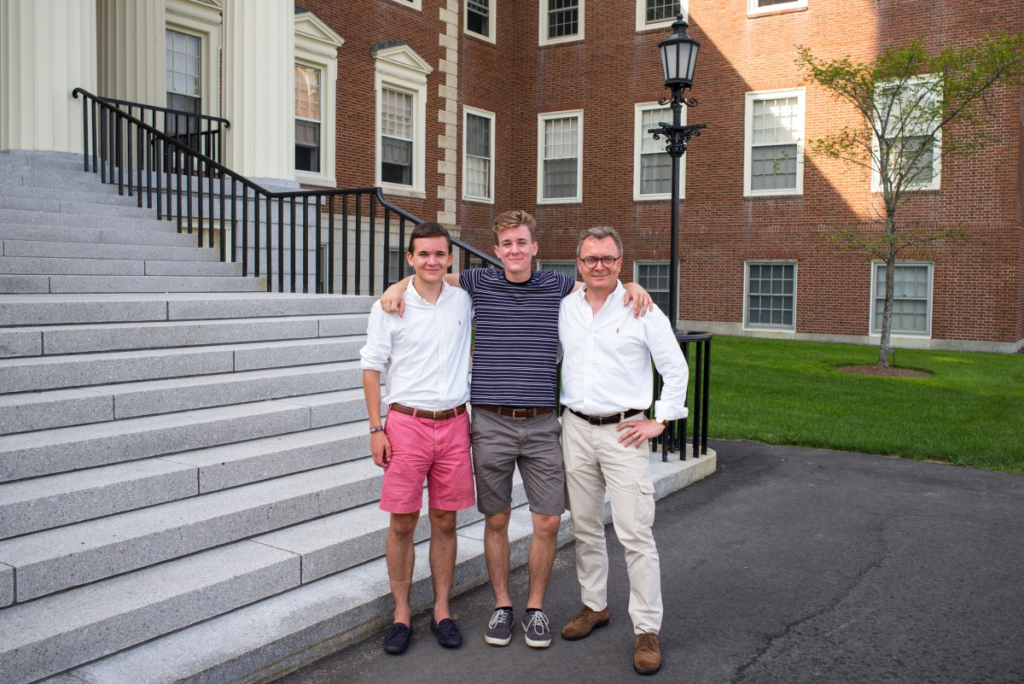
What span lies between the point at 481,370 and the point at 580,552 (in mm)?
997

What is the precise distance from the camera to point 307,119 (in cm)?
1839

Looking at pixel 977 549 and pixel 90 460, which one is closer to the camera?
pixel 90 460

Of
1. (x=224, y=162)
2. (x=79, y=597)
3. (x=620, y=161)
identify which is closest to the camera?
(x=79, y=597)

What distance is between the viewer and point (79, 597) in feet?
12.3

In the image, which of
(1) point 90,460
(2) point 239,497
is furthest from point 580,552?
(1) point 90,460

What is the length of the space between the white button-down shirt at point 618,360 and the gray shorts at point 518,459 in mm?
217

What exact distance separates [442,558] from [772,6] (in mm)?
19524

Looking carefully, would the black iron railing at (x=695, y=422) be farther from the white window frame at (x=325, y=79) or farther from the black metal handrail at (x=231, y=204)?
the white window frame at (x=325, y=79)

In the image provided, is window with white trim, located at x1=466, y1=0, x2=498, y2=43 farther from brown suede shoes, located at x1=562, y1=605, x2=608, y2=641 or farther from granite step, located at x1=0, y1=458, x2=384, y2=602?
brown suede shoes, located at x1=562, y1=605, x2=608, y2=641

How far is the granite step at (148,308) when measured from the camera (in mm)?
5738

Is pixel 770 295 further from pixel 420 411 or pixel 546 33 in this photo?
pixel 420 411

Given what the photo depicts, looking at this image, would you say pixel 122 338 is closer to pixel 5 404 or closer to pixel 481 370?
pixel 5 404

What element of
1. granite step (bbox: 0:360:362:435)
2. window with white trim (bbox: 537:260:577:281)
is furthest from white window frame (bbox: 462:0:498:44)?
granite step (bbox: 0:360:362:435)

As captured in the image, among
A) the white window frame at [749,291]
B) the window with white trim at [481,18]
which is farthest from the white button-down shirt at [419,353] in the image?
the window with white trim at [481,18]
